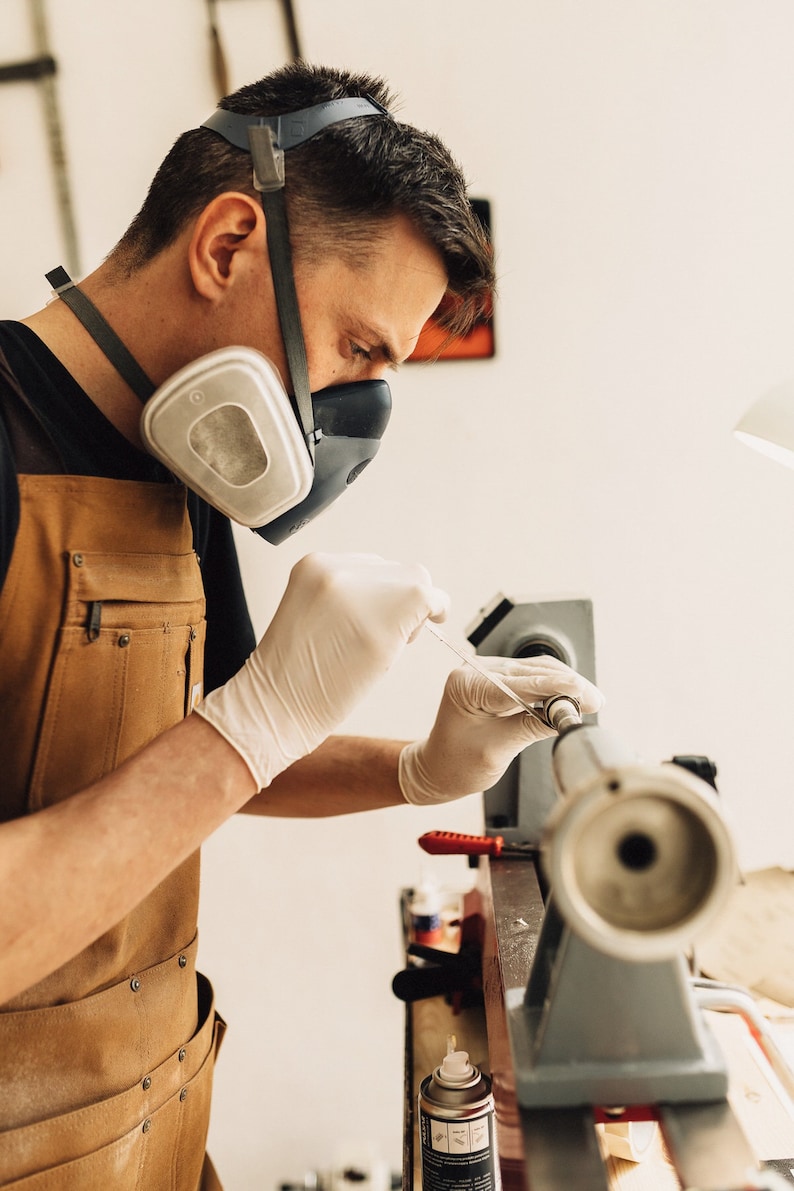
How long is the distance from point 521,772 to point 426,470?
94 centimetres

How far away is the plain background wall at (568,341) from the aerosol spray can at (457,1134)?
114cm

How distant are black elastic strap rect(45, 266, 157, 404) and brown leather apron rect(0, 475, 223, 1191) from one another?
130 mm

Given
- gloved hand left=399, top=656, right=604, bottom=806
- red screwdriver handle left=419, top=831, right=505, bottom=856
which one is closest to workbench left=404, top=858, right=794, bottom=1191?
red screwdriver handle left=419, top=831, right=505, bottom=856

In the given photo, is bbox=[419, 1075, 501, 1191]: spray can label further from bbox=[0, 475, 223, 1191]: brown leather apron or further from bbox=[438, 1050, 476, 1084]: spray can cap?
bbox=[0, 475, 223, 1191]: brown leather apron

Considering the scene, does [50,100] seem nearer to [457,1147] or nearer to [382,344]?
[382,344]

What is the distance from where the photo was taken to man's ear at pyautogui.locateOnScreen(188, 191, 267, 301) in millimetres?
1060

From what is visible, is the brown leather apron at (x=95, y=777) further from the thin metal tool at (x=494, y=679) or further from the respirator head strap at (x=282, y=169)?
the thin metal tool at (x=494, y=679)

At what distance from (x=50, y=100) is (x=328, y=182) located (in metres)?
1.44

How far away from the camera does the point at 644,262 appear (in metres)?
2.08

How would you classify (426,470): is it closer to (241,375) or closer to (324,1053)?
(241,375)

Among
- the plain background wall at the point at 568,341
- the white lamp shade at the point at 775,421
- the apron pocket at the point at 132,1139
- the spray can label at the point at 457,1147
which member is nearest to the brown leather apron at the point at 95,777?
the apron pocket at the point at 132,1139

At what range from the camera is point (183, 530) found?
121 centimetres

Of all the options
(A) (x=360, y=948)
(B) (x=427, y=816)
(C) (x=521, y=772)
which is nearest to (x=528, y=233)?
(C) (x=521, y=772)

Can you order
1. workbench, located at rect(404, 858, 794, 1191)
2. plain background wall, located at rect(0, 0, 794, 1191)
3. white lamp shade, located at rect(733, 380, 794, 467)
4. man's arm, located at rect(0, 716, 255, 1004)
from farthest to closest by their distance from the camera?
plain background wall, located at rect(0, 0, 794, 1191) → white lamp shade, located at rect(733, 380, 794, 467) → man's arm, located at rect(0, 716, 255, 1004) → workbench, located at rect(404, 858, 794, 1191)
